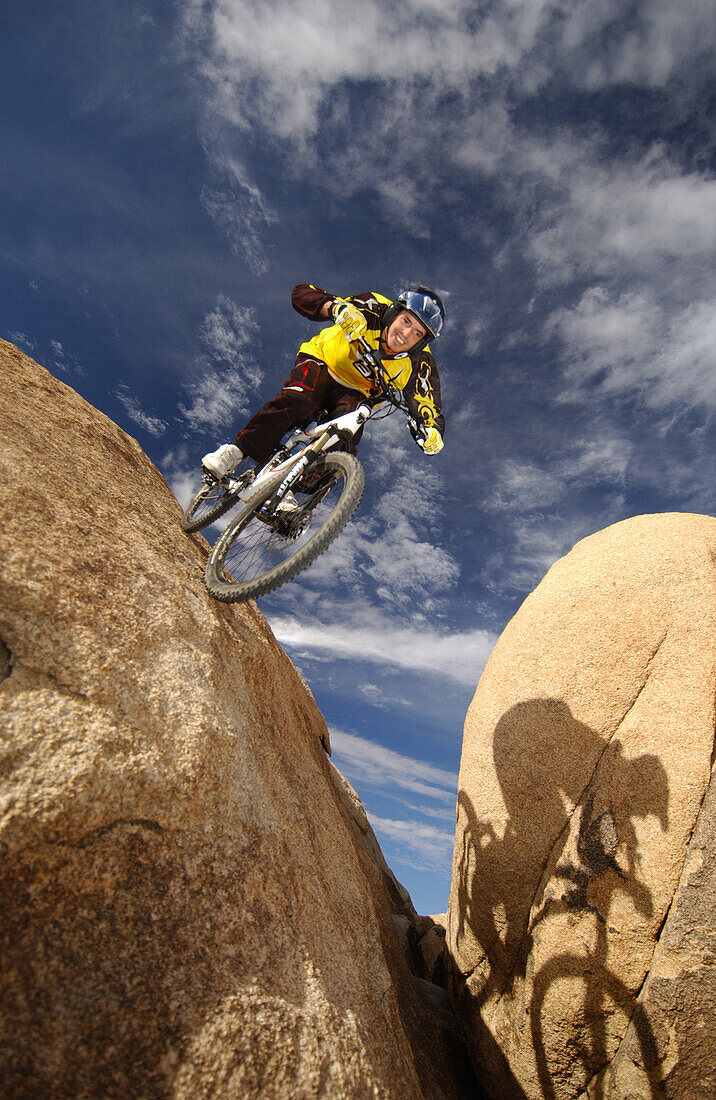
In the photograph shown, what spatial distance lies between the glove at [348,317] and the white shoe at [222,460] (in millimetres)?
2238

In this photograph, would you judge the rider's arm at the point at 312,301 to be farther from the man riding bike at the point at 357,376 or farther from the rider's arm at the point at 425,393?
the rider's arm at the point at 425,393

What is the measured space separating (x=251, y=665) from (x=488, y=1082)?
284 inches

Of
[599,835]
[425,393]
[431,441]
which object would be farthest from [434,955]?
[425,393]

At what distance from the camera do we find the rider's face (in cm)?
688

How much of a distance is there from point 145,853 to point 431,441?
5471mm

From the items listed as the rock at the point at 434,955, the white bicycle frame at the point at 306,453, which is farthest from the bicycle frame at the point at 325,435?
the rock at the point at 434,955

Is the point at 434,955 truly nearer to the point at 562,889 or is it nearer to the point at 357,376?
the point at 562,889

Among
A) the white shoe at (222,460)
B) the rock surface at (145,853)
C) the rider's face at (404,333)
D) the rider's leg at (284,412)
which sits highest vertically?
the rider's face at (404,333)

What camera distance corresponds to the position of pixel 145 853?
11.9ft

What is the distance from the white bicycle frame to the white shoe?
2.49ft

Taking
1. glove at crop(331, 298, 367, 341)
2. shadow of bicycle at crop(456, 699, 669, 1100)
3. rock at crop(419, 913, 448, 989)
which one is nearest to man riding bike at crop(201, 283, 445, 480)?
glove at crop(331, 298, 367, 341)

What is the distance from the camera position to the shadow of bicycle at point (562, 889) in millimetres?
5992

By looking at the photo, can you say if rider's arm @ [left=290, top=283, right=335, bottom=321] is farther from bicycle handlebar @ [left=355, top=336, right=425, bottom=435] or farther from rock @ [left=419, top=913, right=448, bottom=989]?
rock @ [left=419, top=913, right=448, bottom=989]

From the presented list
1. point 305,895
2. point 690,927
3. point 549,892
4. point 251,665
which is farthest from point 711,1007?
point 251,665
